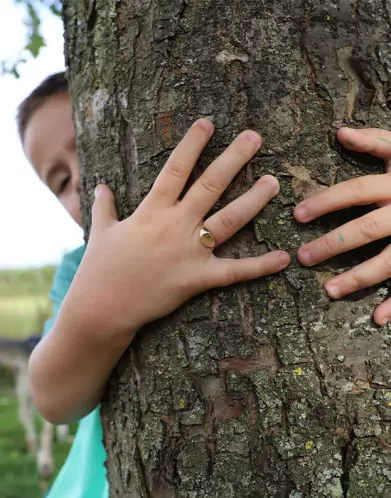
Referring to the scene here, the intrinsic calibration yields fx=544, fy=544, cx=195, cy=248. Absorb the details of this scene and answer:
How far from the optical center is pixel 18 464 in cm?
532

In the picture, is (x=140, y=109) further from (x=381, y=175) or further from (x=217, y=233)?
(x=381, y=175)

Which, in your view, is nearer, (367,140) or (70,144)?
(367,140)

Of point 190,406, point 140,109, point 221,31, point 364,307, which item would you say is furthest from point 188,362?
point 221,31

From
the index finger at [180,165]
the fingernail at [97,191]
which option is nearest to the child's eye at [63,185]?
the fingernail at [97,191]

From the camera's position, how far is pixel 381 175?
988 mm

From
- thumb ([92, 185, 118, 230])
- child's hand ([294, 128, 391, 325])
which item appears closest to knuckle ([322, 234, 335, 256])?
child's hand ([294, 128, 391, 325])

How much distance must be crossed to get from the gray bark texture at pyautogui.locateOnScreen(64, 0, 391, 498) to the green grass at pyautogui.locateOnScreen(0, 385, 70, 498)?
406 centimetres

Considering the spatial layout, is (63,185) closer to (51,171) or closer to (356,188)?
(51,171)

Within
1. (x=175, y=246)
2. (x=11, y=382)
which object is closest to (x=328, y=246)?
(x=175, y=246)

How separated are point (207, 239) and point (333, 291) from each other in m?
0.24

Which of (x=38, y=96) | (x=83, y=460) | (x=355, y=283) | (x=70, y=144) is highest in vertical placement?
(x=38, y=96)

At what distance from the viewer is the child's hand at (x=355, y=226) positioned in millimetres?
937

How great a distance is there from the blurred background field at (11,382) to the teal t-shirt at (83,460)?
312 cm

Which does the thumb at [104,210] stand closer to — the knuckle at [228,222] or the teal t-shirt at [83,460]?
the knuckle at [228,222]
